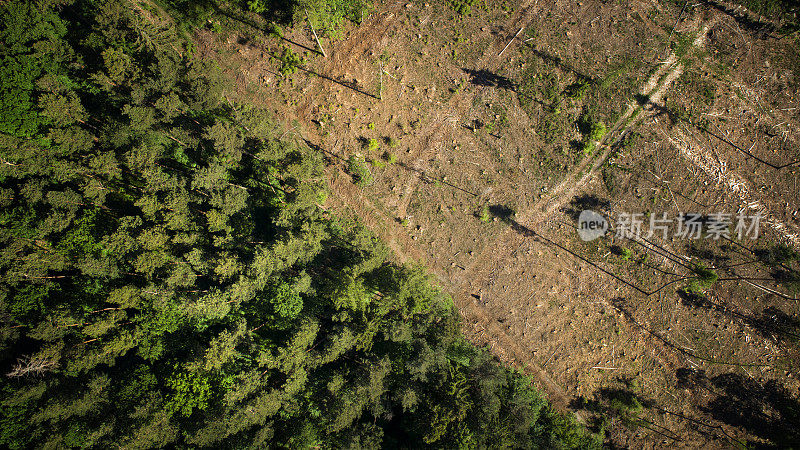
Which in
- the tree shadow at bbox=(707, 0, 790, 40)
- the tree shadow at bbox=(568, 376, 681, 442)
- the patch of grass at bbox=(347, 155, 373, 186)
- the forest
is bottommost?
the forest

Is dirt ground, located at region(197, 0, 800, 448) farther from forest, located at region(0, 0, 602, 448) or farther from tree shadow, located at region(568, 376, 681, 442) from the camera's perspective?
forest, located at region(0, 0, 602, 448)

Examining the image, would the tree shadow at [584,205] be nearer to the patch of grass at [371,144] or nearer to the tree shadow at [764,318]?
the tree shadow at [764,318]

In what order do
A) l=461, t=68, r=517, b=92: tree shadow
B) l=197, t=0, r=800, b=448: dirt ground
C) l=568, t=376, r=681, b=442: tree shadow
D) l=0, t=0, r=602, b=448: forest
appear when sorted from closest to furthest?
l=0, t=0, r=602, b=448: forest
l=197, t=0, r=800, b=448: dirt ground
l=461, t=68, r=517, b=92: tree shadow
l=568, t=376, r=681, b=442: tree shadow

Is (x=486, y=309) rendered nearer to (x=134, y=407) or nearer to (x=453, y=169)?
(x=453, y=169)

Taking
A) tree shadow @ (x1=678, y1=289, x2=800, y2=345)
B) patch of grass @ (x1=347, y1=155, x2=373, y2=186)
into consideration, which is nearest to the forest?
patch of grass @ (x1=347, y1=155, x2=373, y2=186)

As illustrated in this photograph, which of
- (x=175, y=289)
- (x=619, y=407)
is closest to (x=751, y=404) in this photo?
(x=619, y=407)

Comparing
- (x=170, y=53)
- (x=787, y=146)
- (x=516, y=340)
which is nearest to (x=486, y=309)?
(x=516, y=340)

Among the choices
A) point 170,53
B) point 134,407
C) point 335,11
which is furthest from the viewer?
point 335,11
